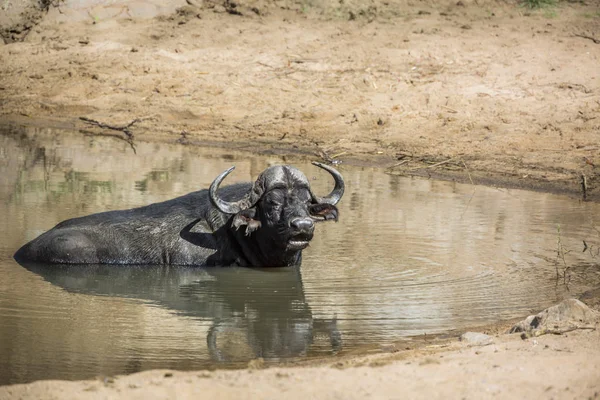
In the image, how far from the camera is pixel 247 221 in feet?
31.4

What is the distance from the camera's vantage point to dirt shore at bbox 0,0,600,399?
1510cm

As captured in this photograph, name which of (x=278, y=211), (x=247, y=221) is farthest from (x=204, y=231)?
(x=278, y=211)

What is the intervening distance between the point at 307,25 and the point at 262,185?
988 cm

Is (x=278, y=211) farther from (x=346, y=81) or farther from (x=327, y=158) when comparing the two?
(x=346, y=81)

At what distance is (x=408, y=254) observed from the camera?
1027 centimetres

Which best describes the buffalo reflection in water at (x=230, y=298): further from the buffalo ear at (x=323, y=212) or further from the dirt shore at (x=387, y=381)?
the dirt shore at (x=387, y=381)

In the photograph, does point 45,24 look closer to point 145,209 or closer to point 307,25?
point 307,25

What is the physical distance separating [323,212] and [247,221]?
29.9 inches

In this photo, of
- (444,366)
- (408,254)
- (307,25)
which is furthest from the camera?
(307,25)

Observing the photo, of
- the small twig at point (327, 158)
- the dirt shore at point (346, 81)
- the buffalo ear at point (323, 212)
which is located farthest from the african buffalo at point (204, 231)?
the dirt shore at point (346, 81)

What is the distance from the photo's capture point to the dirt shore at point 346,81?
15.1 meters

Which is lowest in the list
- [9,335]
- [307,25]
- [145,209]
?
[9,335]

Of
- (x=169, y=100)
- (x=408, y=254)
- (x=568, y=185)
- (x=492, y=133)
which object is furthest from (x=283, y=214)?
(x=169, y=100)

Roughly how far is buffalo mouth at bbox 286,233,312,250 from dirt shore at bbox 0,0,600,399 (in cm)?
528
